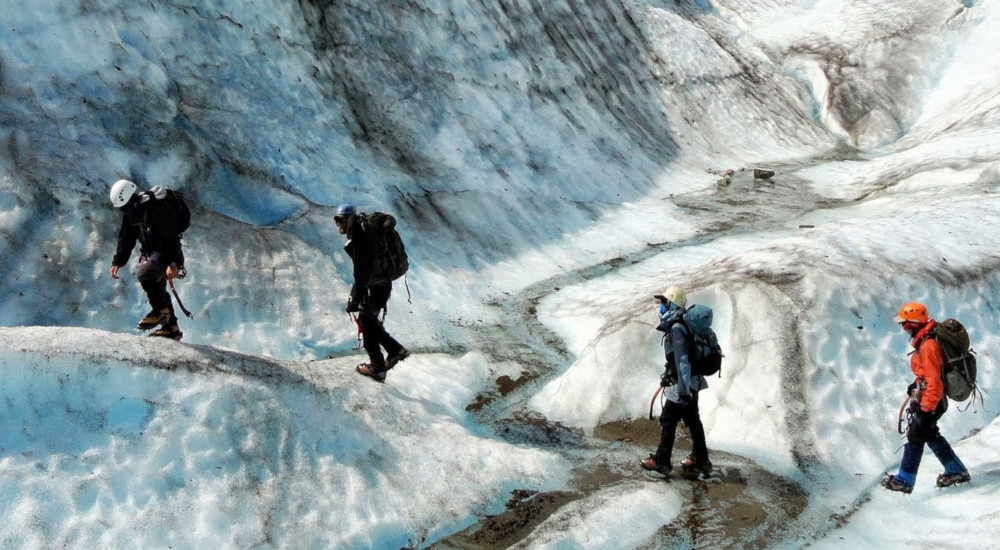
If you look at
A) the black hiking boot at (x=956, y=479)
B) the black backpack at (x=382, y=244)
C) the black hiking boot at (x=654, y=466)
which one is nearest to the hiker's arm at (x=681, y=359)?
the black hiking boot at (x=654, y=466)

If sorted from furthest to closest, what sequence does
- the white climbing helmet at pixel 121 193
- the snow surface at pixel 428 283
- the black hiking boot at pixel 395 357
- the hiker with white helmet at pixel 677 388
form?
the black hiking boot at pixel 395 357
the white climbing helmet at pixel 121 193
the hiker with white helmet at pixel 677 388
the snow surface at pixel 428 283

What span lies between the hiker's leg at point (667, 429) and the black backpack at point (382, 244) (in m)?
3.37

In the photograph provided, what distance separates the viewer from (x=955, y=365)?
880 centimetres

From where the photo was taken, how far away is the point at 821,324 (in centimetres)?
1145

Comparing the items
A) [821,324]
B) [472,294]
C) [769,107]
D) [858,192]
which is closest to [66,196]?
[472,294]

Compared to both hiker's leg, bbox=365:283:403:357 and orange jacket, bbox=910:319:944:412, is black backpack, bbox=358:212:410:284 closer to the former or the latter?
hiker's leg, bbox=365:283:403:357

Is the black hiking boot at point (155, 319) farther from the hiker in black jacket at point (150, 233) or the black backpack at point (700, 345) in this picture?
the black backpack at point (700, 345)

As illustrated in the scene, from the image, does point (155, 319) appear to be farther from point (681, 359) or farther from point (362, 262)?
point (681, 359)

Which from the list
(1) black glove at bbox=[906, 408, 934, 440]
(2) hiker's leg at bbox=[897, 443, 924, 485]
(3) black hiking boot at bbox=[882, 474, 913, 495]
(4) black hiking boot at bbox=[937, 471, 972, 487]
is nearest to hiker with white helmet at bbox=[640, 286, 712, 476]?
(3) black hiking boot at bbox=[882, 474, 913, 495]

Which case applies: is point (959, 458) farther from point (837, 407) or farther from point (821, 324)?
point (821, 324)

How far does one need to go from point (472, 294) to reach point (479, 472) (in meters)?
7.09

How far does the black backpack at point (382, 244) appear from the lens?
10312 millimetres

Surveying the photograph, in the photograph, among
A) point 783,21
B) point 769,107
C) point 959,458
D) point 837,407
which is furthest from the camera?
point 783,21

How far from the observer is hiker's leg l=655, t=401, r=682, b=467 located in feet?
30.4
